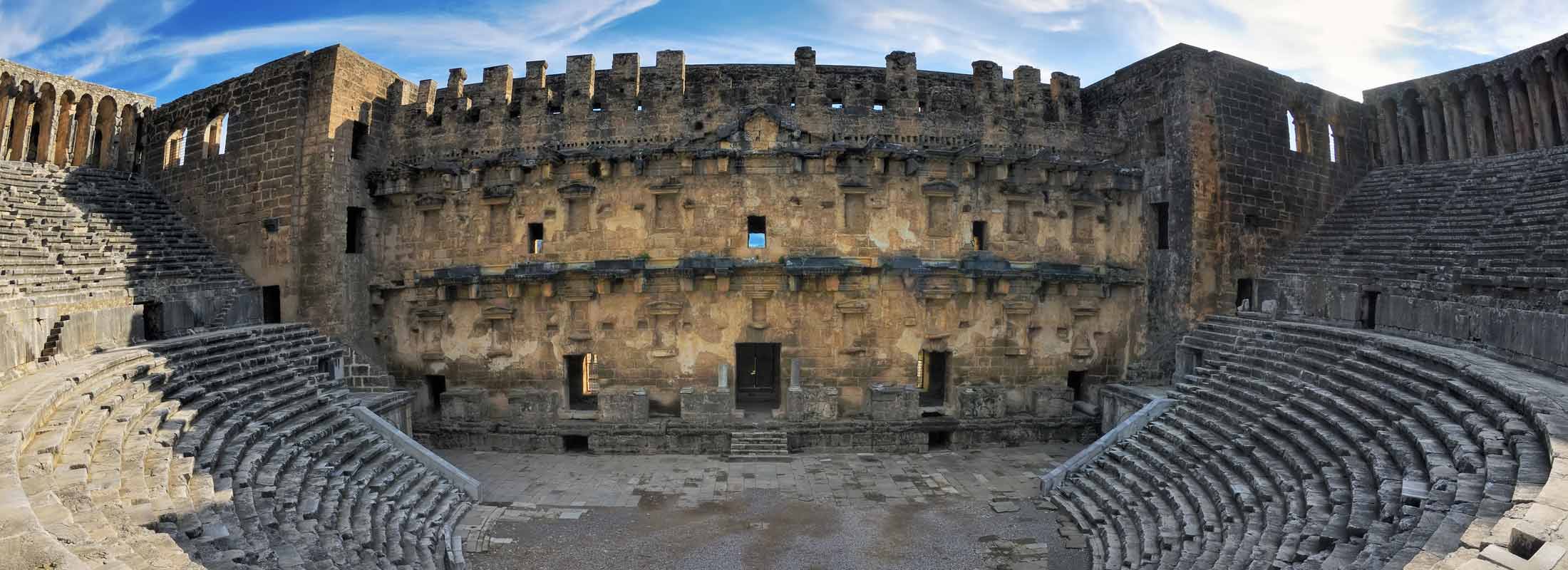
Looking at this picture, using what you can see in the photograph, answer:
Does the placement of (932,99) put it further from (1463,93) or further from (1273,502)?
(1463,93)

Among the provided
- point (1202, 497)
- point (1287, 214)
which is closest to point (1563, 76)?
point (1287, 214)

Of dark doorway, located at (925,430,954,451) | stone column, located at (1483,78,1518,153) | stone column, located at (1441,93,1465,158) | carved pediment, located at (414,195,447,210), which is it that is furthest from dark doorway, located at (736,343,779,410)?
stone column, located at (1483,78,1518,153)

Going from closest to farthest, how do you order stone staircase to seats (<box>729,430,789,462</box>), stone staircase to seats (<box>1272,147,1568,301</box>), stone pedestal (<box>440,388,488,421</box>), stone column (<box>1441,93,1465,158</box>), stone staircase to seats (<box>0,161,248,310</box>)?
stone staircase to seats (<box>0,161,248,310</box>)
stone staircase to seats (<box>1272,147,1568,301</box>)
stone staircase to seats (<box>729,430,789,462</box>)
stone pedestal (<box>440,388,488,421</box>)
stone column (<box>1441,93,1465,158</box>)

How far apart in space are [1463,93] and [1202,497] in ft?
53.9

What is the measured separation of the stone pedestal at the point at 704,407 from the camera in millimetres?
16922

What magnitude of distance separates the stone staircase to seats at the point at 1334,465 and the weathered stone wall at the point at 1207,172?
3.16 meters

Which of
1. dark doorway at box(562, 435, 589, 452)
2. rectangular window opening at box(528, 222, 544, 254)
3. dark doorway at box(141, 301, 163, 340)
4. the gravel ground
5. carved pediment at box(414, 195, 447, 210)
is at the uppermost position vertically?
carved pediment at box(414, 195, 447, 210)

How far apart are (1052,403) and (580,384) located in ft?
38.9

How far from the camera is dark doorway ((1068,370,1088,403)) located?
1862cm

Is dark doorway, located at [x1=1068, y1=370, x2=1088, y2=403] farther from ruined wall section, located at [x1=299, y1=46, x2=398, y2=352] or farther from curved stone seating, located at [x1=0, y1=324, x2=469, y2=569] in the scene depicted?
ruined wall section, located at [x1=299, y1=46, x2=398, y2=352]

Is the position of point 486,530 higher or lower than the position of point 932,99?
lower

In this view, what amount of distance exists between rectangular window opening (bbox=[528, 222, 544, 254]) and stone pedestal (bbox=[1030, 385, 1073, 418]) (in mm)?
12265

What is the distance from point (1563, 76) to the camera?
17.2 metres

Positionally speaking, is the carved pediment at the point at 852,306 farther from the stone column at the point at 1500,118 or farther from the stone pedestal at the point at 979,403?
the stone column at the point at 1500,118
